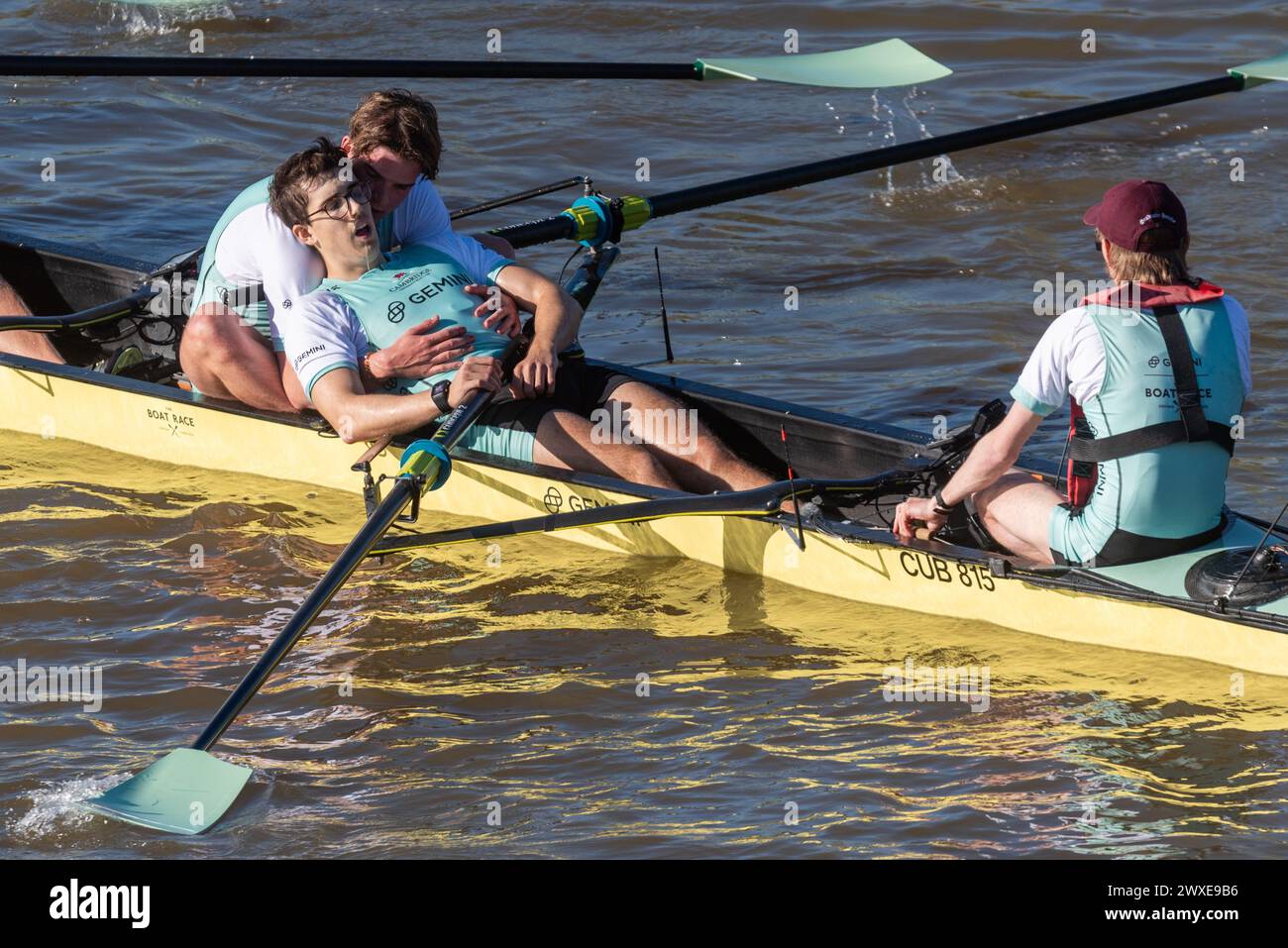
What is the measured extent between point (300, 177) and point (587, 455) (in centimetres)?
Result: 145

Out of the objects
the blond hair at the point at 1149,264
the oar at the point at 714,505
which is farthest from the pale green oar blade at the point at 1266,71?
the blond hair at the point at 1149,264

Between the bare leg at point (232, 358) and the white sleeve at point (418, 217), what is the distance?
721 mm

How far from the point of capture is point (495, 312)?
6484 mm

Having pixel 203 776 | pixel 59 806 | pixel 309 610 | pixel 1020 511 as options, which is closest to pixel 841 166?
pixel 1020 511

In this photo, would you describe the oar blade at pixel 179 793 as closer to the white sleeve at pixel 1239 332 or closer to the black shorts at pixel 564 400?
the black shorts at pixel 564 400

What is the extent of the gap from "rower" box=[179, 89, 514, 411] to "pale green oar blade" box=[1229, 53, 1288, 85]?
11.2 feet

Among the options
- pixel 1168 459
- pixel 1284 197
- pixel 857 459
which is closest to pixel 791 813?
pixel 1168 459

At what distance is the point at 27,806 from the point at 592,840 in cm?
163

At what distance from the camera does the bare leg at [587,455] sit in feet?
20.7

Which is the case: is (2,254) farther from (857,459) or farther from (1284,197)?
(1284,197)

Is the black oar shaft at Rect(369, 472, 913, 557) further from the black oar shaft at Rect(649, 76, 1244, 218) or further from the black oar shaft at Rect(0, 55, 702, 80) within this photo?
the black oar shaft at Rect(649, 76, 1244, 218)

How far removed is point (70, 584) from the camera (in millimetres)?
6398

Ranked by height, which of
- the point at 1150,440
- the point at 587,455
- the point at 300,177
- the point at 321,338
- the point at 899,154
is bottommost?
the point at 587,455

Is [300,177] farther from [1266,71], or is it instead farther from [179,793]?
[1266,71]
